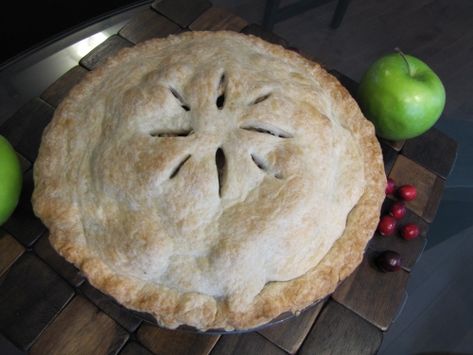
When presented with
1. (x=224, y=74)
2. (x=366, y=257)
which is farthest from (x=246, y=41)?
(x=366, y=257)

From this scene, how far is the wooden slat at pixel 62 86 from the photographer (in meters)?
1.61

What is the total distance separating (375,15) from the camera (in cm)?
299

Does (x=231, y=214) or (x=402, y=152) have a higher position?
(x=231, y=214)

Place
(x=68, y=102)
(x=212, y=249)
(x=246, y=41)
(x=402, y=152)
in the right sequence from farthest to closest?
(x=402, y=152), (x=246, y=41), (x=68, y=102), (x=212, y=249)

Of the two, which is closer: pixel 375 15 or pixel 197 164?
pixel 197 164

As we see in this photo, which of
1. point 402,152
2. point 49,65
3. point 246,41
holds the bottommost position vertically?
point 49,65

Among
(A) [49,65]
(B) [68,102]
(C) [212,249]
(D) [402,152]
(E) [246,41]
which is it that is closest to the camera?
(C) [212,249]

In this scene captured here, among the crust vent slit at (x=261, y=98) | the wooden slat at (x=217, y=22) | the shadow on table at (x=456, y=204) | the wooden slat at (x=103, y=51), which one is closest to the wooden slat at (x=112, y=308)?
the crust vent slit at (x=261, y=98)

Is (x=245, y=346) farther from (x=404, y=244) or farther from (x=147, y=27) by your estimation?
(x=147, y=27)

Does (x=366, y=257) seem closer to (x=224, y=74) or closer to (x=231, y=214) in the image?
(x=231, y=214)

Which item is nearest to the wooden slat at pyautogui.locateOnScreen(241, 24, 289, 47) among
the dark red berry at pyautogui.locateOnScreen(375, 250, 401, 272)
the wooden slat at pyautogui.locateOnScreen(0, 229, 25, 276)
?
the dark red berry at pyautogui.locateOnScreen(375, 250, 401, 272)

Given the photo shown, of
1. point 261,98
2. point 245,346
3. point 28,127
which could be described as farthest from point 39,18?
point 245,346

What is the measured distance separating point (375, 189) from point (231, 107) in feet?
1.56

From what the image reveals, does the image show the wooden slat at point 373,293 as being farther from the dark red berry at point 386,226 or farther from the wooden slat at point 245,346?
the wooden slat at point 245,346
